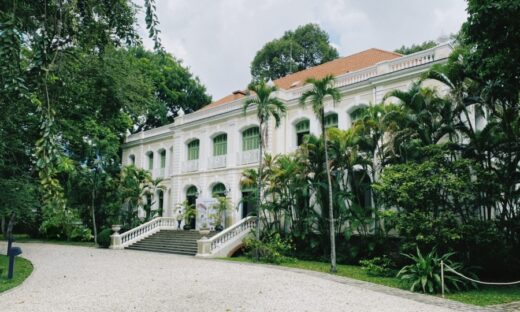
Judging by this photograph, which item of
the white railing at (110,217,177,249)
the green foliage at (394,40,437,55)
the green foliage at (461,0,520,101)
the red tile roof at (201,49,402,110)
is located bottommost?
the white railing at (110,217,177,249)

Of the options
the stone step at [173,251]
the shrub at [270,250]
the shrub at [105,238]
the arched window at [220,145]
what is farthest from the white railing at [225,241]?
the shrub at [105,238]

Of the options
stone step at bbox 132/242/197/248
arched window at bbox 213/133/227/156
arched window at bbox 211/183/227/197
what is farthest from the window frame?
stone step at bbox 132/242/197/248

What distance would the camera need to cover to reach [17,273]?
Result: 1157 cm

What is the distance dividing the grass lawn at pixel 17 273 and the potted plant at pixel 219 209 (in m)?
8.52

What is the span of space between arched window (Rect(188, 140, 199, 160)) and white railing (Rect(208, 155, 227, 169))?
1615mm

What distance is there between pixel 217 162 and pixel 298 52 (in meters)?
14.7

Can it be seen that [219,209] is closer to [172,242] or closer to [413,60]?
[172,242]

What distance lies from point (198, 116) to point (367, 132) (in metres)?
12.4

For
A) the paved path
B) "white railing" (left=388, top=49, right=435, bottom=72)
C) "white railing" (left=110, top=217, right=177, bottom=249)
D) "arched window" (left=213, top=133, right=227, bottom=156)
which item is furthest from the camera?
"arched window" (left=213, top=133, right=227, bottom=156)

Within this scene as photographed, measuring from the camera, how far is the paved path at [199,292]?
7641mm

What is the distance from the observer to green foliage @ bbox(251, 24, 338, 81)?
33.8m

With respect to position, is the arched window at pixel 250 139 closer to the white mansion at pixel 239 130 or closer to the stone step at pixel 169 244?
the white mansion at pixel 239 130

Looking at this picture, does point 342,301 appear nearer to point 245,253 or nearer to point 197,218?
point 245,253

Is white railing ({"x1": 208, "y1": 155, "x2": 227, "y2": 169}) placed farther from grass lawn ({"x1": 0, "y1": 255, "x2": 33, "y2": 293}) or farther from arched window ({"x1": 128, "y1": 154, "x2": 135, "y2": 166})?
grass lawn ({"x1": 0, "y1": 255, "x2": 33, "y2": 293})
